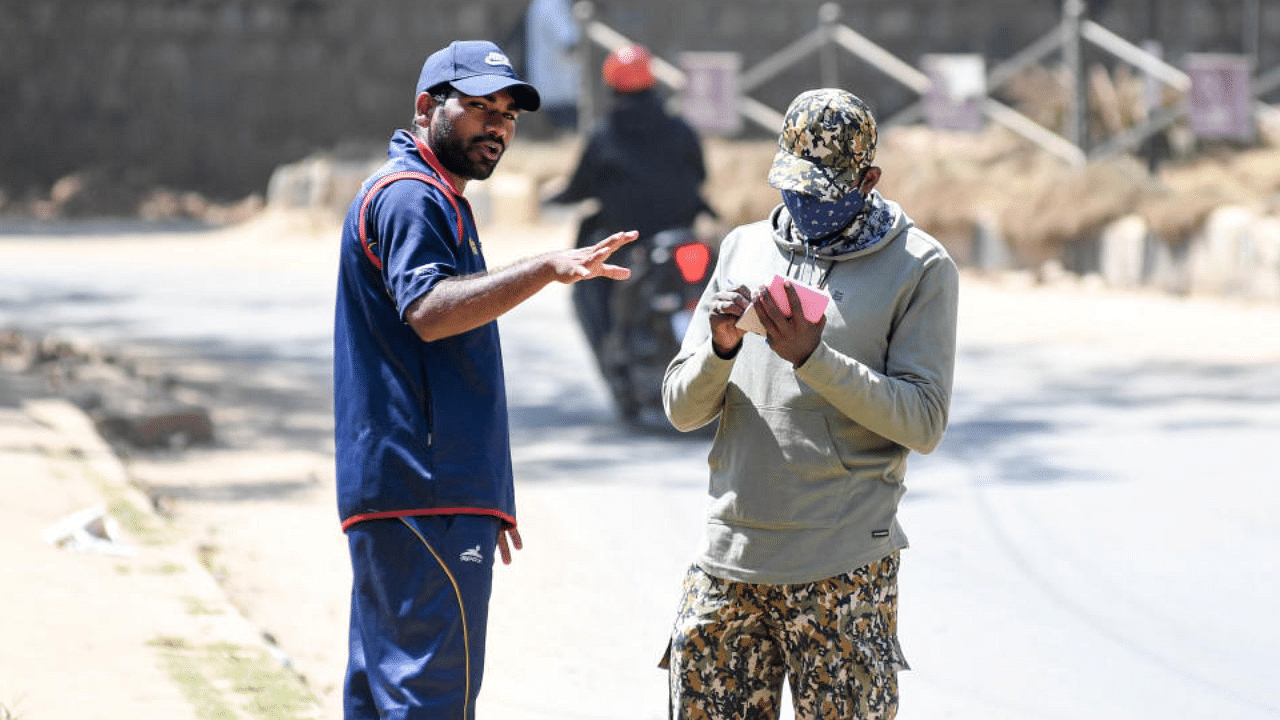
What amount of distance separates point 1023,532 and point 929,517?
434 millimetres

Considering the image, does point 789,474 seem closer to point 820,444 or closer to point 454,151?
point 820,444

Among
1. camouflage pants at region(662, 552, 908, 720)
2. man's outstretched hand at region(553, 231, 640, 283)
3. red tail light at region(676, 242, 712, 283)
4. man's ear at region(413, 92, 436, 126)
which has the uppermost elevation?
man's ear at region(413, 92, 436, 126)

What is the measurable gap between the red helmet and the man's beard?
5.59m

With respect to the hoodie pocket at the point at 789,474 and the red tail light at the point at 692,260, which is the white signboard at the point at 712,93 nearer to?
the red tail light at the point at 692,260

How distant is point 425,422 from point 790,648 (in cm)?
82

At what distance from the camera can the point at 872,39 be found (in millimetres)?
27547

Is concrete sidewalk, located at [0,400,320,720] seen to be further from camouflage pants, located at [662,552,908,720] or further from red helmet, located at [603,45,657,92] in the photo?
red helmet, located at [603,45,657,92]

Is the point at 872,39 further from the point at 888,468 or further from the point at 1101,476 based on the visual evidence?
the point at 888,468

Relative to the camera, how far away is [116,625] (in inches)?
223

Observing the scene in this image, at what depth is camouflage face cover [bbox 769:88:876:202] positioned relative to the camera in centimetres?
352

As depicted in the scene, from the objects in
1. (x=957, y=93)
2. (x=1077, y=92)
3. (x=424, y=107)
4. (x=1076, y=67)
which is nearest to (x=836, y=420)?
(x=424, y=107)

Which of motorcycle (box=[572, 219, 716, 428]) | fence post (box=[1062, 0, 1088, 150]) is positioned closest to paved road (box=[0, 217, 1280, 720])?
motorcycle (box=[572, 219, 716, 428])

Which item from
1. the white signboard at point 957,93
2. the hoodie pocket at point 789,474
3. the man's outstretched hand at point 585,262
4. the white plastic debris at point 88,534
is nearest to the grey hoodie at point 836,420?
the hoodie pocket at point 789,474

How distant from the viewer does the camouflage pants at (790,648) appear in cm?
359
